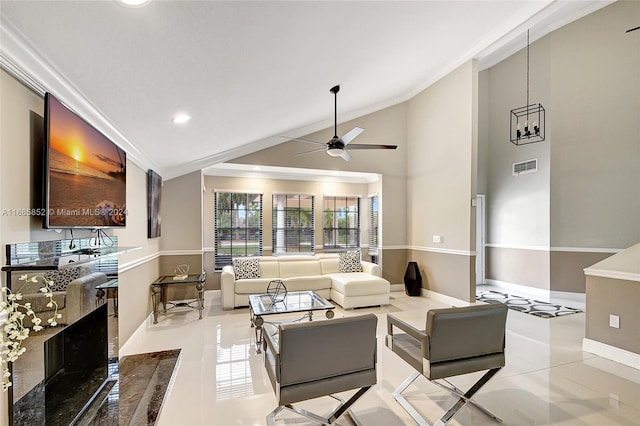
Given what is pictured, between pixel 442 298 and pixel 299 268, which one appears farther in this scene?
pixel 299 268

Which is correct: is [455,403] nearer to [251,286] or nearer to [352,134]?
[352,134]

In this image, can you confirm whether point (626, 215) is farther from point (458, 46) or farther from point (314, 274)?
point (314, 274)

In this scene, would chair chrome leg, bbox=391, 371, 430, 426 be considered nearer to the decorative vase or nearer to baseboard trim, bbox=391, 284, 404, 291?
the decorative vase

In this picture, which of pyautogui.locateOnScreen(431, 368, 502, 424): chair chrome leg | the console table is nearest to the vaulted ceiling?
the console table

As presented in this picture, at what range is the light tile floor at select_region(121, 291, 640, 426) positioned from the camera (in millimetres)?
2227

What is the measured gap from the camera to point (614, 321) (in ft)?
10.5

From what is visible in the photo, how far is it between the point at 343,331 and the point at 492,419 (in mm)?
1455

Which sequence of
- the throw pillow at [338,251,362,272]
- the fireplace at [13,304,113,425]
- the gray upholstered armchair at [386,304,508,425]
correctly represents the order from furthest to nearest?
the throw pillow at [338,251,362,272] < the gray upholstered armchair at [386,304,508,425] < the fireplace at [13,304,113,425]

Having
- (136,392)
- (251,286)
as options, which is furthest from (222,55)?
(251,286)

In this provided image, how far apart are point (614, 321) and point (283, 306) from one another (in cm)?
380

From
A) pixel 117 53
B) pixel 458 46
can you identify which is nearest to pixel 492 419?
pixel 117 53

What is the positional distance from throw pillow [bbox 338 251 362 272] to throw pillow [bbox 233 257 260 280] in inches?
66.7

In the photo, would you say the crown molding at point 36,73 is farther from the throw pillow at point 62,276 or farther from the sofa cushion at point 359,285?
the sofa cushion at point 359,285

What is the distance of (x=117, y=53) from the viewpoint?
1658 millimetres
